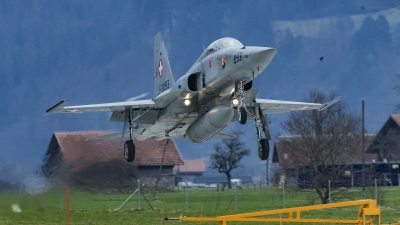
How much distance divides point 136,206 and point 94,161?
9.40 feet

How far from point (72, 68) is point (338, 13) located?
134 ft

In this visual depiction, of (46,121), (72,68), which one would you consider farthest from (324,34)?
(46,121)

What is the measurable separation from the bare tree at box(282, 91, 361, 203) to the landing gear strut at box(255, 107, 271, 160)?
631cm

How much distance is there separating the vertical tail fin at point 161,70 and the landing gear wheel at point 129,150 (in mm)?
2329

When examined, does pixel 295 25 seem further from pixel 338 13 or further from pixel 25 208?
pixel 25 208

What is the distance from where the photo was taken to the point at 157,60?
23.2m

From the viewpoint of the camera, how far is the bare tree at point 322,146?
86.6 ft

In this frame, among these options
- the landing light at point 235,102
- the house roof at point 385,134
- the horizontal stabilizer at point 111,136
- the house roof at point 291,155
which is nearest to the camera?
the landing light at point 235,102

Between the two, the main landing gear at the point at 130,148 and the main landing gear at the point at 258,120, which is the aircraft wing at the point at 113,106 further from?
the main landing gear at the point at 258,120

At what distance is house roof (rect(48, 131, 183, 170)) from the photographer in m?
19.8

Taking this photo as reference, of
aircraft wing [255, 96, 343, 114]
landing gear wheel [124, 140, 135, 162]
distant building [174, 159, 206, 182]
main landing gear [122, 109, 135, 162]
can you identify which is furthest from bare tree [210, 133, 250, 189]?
landing gear wheel [124, 140, 135, 162]

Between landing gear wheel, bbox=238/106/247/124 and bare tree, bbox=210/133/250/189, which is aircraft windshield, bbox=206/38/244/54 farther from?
bare tree, bbox=210/133/250/189

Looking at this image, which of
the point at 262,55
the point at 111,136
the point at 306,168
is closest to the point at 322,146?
the point at 306,168

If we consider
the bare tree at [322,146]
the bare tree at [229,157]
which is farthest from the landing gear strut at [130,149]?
the bare tree at [229,157]
